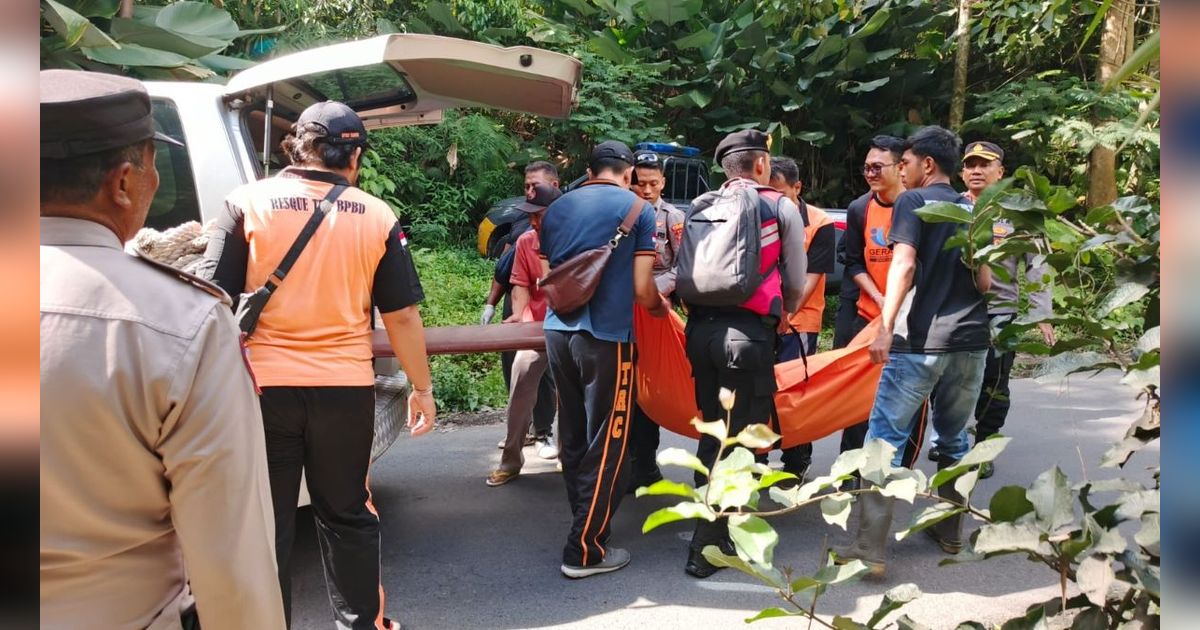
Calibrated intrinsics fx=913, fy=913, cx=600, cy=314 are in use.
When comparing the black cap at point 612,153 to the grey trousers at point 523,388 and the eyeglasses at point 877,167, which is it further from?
the eyeglasses at point 877,167

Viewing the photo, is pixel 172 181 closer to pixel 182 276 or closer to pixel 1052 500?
pixel 182 276

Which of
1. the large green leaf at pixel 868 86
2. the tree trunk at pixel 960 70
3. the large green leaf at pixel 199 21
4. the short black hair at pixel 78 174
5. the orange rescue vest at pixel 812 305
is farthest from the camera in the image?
the large green leaf at pixel 868 86

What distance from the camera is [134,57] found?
7.65 meters

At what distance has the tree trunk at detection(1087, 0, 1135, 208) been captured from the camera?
10789 mm

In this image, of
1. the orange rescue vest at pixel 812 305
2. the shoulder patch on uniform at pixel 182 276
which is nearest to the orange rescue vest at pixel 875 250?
the orange rescue vest at pixel 812 305

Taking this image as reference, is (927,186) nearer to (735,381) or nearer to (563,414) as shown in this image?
(735,381)

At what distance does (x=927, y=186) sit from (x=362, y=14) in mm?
9003

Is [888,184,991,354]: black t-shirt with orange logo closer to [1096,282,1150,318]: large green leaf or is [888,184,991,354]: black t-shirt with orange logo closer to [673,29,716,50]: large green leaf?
[1096,282,1150,318]: large green leaf

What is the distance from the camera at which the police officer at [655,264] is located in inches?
208

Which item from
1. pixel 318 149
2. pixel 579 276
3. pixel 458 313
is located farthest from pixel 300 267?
pixel 458 313

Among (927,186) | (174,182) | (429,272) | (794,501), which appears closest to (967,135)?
(429,272)

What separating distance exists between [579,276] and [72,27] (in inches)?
182

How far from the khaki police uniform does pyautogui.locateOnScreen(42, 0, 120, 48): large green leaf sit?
5576 mm

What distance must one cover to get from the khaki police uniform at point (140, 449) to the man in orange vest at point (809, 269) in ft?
13.4
